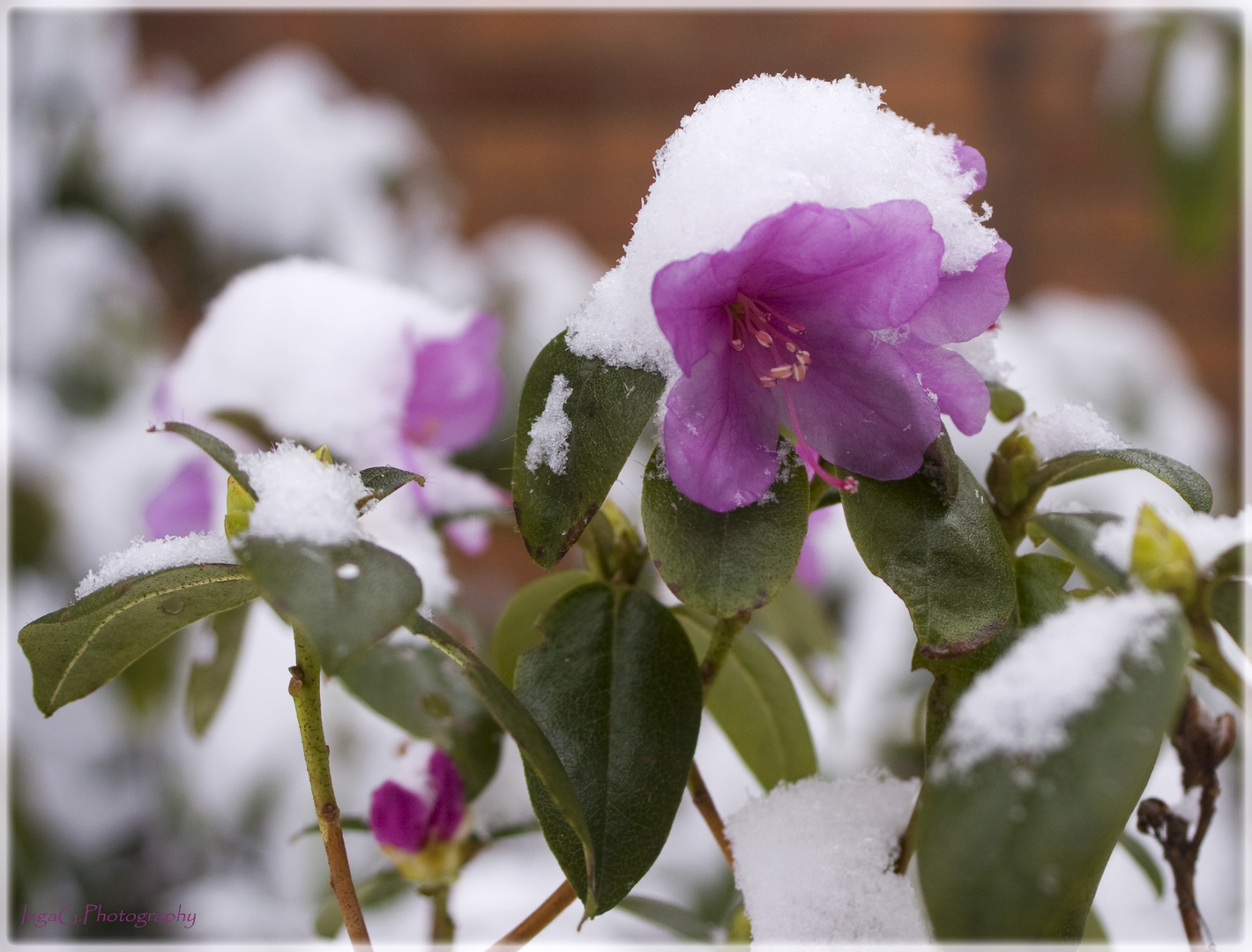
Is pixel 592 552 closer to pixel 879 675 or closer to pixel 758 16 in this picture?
pixel 879 675

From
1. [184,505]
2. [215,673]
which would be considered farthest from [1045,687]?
[184,505]

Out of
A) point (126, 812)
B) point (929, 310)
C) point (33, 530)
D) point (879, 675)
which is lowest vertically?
point (126, 812)

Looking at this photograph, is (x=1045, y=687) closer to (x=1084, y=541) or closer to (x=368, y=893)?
(x=1084, y=541)

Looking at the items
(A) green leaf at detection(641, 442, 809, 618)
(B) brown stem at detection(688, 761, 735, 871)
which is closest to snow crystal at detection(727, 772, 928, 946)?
(B) brown stem at detection(688, 761, 735, 871)

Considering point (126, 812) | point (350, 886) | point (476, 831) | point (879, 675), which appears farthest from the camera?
point (126, 812)

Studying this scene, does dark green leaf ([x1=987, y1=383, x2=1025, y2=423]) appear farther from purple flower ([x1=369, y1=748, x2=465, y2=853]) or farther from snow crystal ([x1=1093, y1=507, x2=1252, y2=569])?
purple flower ([x1=369, y1=748, x2=465, y2=853])

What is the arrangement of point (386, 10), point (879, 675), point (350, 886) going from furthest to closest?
1. point (386, 10)
2. point (879, 675)
3. point (350, 886)

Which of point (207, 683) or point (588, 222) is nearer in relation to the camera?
point (207, 683)

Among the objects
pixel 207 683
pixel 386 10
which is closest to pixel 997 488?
pixel 207 683
